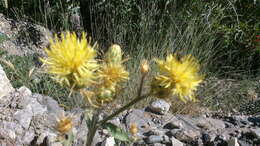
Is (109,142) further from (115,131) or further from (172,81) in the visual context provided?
(172,81)

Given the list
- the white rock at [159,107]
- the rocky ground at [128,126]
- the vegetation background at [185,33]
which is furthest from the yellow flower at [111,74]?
the vegetation background at [185,33]

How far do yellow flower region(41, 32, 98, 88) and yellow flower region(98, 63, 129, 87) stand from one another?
7cm

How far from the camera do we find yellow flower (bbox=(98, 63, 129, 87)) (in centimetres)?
157

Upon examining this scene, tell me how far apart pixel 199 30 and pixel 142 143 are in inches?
103

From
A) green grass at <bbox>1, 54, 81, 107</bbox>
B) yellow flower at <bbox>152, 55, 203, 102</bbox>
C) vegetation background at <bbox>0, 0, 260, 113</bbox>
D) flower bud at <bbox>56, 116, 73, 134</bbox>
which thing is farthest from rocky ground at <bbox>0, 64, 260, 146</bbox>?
yellow flower at <bbox>152, 55, 203, 102</bbox>

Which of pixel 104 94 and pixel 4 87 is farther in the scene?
pixel 4 87

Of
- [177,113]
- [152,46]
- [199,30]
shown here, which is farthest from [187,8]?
[177,113]

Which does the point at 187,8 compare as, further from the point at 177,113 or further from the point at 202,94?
the point at 177,113

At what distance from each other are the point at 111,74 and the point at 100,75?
0.26 feet

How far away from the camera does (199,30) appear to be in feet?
17.3

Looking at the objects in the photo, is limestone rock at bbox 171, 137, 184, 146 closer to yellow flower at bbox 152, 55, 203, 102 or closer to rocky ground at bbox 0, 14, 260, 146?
rocky ground at bbox 0, 14, 260, 146

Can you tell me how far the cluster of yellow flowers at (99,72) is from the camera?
58.1 inches

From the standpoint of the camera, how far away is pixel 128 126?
10.8 ft

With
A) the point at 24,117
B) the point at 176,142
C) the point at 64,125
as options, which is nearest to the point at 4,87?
the point at 24,117
